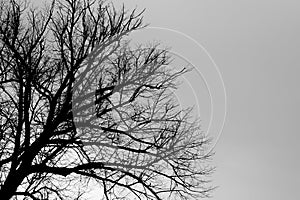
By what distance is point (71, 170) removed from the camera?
61.9 feet

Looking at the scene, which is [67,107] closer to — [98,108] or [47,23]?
[98,108]

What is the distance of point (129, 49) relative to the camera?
20281 millimetres

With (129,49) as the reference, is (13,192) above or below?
below

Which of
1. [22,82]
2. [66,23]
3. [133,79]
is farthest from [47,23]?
[133,79]

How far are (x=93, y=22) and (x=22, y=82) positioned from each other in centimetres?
326

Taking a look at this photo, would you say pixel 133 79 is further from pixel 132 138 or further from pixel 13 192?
pixel 13 192

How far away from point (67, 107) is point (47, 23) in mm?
3354

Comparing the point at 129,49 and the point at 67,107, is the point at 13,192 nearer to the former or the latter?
the point at 67,107

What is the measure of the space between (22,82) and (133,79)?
12.1 ft

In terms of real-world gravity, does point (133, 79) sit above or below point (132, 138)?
above

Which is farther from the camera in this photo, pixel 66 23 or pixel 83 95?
pixel 66 23

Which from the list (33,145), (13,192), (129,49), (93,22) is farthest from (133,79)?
(13,192)

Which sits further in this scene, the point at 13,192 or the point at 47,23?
the point at 47,23

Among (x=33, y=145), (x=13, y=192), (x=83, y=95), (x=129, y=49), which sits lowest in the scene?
(x=13, y=192)
